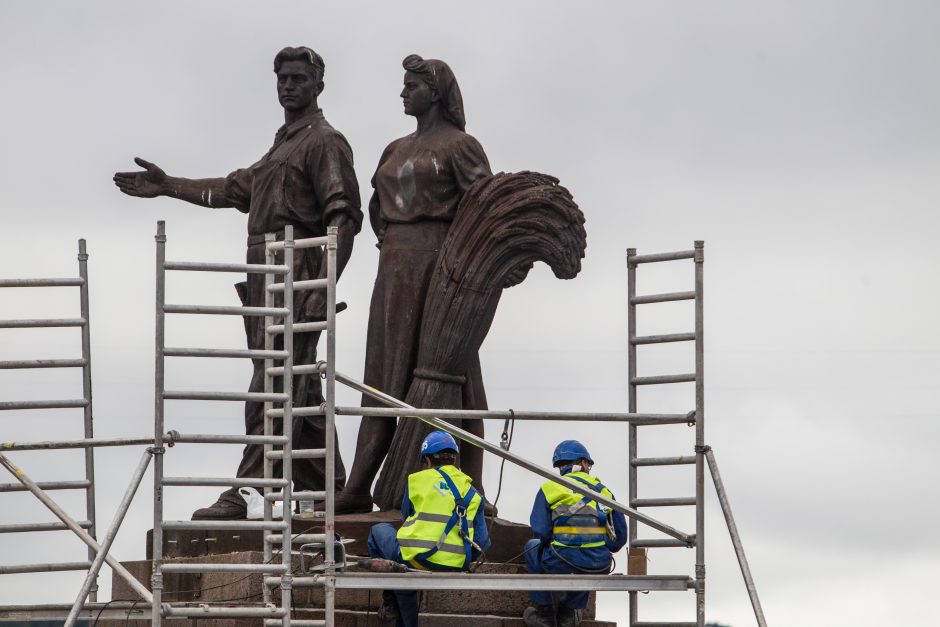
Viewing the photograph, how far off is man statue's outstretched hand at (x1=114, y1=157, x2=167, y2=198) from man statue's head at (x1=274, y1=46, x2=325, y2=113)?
1517 mm

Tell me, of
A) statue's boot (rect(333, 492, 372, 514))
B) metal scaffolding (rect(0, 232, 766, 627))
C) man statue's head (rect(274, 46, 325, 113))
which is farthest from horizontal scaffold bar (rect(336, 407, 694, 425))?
man statue's head (rect(274, 46, 325, 113))

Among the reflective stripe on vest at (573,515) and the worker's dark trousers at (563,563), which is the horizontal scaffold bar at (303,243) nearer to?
the reflective stripe on vest at (573,515)

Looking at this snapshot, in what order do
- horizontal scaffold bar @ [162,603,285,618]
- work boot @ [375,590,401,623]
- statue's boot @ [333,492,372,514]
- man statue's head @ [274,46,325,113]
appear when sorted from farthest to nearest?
man statue's head @ [274,46,325,113], statue's boot @ [333,492,372,514], work boot @ [375,590,401,623], horizontal scaffold bar @ [162,603,285,618]

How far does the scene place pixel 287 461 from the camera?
58.8 feet

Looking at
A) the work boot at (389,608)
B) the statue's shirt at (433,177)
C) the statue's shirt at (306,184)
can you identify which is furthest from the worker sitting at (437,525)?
the statue's shirt at (306,184)

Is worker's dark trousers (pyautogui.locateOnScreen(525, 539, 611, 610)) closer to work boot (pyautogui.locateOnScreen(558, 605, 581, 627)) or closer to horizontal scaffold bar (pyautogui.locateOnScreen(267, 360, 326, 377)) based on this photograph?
work boot (pyautogui.locateOnScreen(558, 605, 581, 627))

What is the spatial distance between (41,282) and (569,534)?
15.1 feet

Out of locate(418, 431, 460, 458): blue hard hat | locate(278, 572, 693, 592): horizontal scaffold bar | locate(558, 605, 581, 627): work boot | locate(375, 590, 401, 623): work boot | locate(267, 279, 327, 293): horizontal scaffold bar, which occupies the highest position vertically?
locate(267, 279, 327, 293): horizontal scaffold bar

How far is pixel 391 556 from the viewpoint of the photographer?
18188mm

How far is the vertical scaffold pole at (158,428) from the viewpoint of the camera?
1722 centimetres

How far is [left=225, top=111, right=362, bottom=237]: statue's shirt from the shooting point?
2114 cm

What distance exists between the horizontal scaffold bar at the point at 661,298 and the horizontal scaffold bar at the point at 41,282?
14.6 feet

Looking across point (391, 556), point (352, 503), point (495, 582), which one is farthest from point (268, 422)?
point (495, 582)

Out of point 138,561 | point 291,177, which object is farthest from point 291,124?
point 138,561
